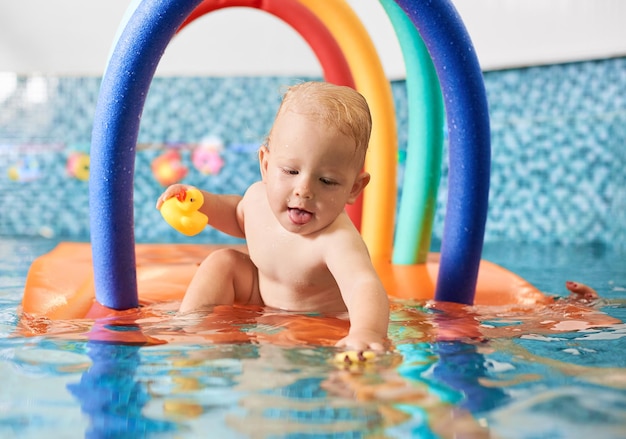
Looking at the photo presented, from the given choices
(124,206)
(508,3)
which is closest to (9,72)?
(508,3)

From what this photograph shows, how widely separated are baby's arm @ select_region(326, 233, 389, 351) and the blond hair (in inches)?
8.4

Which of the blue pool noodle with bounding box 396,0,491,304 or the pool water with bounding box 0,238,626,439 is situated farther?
the blue pool noodle with bounding box 396,0,491,304

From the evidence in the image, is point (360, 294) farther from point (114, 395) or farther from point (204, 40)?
point (204, 40)

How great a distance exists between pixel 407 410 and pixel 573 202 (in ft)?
14.6

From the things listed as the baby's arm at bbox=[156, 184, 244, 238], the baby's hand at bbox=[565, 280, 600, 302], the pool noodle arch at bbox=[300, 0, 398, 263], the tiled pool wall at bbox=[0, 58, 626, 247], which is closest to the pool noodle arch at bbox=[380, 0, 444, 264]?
the pool noodle arch at bbox=[300, 0, 398, 263]

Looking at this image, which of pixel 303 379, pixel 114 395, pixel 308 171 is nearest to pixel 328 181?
pixel 308 171

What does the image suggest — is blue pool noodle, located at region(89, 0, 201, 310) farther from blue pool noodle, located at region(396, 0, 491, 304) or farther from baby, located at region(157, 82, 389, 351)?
blue pool noodle, located at region(396, 0, 491, 304)

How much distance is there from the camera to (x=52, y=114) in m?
5.97

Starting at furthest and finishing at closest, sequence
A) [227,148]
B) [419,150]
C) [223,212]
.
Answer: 1. [227,148]
2. [419,150]
3. [223,212]

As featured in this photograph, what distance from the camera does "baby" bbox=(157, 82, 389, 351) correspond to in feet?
5.31

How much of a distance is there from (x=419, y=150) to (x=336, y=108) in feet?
3.71

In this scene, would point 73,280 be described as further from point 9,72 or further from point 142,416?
point 9,72

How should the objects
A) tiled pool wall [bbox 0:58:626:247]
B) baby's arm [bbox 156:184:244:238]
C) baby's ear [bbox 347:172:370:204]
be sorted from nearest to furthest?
baby's ear [bbox 347:172:370:204], baby's arm [bbox 156:184:244:238], tiled pool wall [bbox 0:58:626:247]

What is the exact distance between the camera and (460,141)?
2.06 metres
